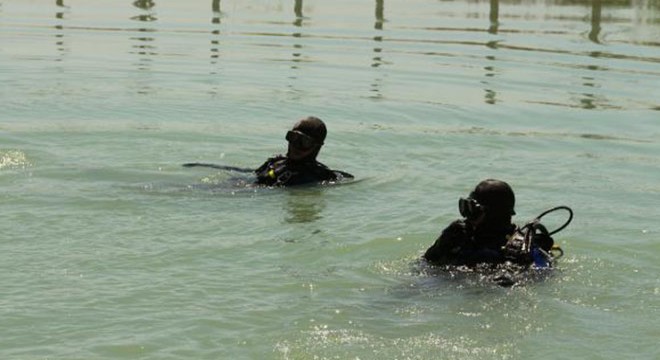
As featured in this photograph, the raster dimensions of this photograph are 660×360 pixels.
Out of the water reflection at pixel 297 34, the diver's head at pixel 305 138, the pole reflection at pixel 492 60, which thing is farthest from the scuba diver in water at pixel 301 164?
the water reflection at pixel 297 34

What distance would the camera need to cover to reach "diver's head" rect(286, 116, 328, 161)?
1048 centimetres

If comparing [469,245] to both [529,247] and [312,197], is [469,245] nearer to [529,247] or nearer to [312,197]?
[529,247]

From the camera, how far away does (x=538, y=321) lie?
7320 mm

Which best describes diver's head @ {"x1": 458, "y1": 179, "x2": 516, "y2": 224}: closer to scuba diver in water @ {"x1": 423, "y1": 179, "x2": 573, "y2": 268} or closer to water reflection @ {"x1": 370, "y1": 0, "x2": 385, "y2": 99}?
scuba diver in water @ {"x1": 423, "y1": 179, "x2": 573, "y2": 268}

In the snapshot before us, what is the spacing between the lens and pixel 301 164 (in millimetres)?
10711

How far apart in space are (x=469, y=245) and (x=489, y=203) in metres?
0.33

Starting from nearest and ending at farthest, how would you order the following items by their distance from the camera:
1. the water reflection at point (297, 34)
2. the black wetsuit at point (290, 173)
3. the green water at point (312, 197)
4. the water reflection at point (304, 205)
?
1. the green water at point (312, 197)
2. the water reflection at point (304, 205)
3. the black wetsuit at point (290, 173)
4. the water reflection at point (297, 34)

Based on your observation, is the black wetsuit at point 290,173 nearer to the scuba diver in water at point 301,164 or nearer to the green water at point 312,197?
the scuba diver in water at point 301,164

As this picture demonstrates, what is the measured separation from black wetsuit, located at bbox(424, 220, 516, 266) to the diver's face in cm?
286

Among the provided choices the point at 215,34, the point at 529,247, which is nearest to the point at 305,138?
the point at 529,247

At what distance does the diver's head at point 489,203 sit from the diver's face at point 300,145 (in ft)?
9.74

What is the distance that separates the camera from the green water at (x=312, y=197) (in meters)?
7.04

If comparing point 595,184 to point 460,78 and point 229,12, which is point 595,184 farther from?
point 229,12

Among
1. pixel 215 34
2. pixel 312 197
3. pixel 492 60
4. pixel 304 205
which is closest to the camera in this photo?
pixel 304 205
